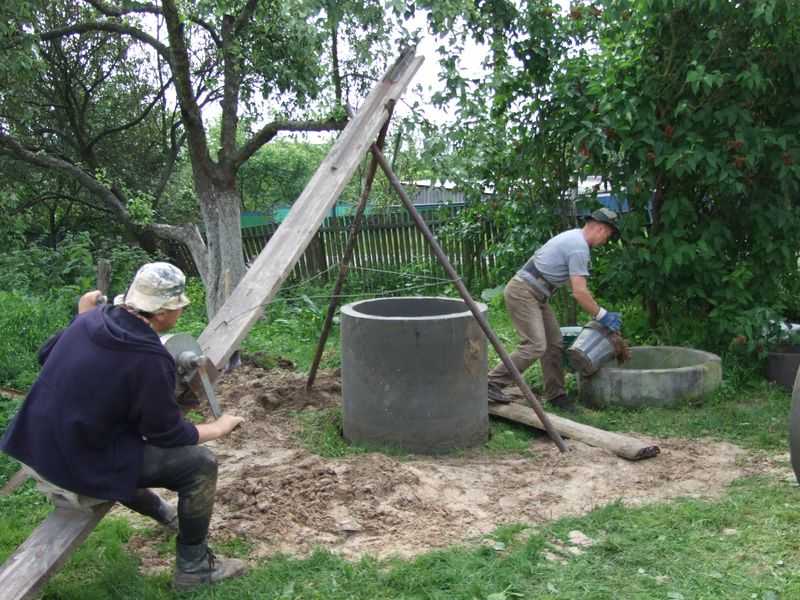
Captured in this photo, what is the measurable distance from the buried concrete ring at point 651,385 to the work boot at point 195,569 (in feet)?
12.4

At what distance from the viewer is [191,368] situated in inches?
132

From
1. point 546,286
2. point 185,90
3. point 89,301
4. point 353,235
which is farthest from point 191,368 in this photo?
point 185,90

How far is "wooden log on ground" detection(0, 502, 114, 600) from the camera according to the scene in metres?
2.96

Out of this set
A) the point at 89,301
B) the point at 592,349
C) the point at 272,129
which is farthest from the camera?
the point at 272,129

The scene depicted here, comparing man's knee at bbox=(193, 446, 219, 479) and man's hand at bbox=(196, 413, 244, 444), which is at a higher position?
man's hand at bbox=(196, 413, 244, 444)

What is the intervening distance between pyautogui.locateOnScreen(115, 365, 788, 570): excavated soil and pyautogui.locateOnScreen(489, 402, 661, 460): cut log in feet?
0.19

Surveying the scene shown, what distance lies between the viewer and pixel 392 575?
11.5 feet

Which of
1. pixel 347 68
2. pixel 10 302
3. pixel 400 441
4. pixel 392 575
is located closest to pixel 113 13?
pixel 347 68

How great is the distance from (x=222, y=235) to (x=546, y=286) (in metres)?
4.36

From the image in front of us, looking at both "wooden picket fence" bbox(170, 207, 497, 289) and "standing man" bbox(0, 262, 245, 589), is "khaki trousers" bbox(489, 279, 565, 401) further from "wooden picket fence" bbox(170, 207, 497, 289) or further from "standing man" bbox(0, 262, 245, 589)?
"wooden picket fence" bbox(170, 207, 497, 289)

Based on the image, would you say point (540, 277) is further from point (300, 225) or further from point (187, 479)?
point (187, 479)

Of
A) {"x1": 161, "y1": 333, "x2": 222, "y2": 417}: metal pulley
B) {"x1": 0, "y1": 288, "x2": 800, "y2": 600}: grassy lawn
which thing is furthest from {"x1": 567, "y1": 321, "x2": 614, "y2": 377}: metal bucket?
{"x1": 161, "y1": 333, "x2": 222, "y2": 417}: metal pulley

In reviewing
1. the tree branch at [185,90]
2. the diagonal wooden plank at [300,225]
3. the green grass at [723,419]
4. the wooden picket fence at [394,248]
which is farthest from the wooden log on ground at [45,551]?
the wooden picket fence at [394,248]

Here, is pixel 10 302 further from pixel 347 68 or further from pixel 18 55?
pixel 347 68
